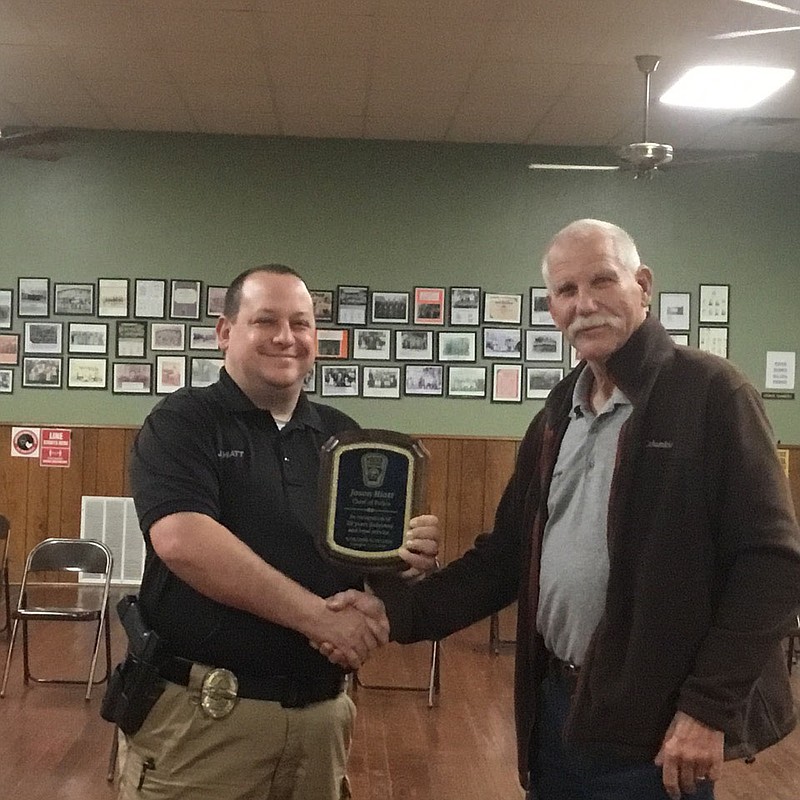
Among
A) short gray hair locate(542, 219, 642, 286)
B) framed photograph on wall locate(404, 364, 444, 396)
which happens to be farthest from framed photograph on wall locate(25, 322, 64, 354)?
short gray hair locate(542, 219, 642, 286)

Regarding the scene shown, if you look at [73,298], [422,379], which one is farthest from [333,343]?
[73,298]

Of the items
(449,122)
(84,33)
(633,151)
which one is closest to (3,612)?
(84,33)

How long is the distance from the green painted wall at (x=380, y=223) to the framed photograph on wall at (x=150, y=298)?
0.09 meters

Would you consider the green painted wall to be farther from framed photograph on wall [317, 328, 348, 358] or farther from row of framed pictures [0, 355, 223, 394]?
framed photograph on wall [317, 328, 348, 358]

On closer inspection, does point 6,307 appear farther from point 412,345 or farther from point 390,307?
point 412,345

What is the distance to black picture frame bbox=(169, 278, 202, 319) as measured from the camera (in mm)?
7559

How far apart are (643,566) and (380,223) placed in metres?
6.10

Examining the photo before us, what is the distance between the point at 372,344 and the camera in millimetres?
7645

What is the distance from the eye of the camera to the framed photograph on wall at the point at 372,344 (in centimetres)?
762

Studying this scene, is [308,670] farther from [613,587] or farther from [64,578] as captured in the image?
[64,578]

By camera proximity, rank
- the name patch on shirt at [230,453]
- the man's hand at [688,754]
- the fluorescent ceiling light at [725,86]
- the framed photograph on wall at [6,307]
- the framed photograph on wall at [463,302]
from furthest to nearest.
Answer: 1. the framed photograph on wall at [463,302]
2. the framed photograph on wall at [6,307]
3. the fluorescent ceiling light at [725,86]
4. the name patch on shirt at [230,453]
5. the man's hand at [688,754]

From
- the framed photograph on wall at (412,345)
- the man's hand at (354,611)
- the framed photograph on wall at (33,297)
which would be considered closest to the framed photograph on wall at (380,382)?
the framed photograph on wall at (412,345)

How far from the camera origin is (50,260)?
754cm

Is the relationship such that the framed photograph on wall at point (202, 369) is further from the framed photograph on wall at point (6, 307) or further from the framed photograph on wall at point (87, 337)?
the framed photograph on wall at point (6, 307)
